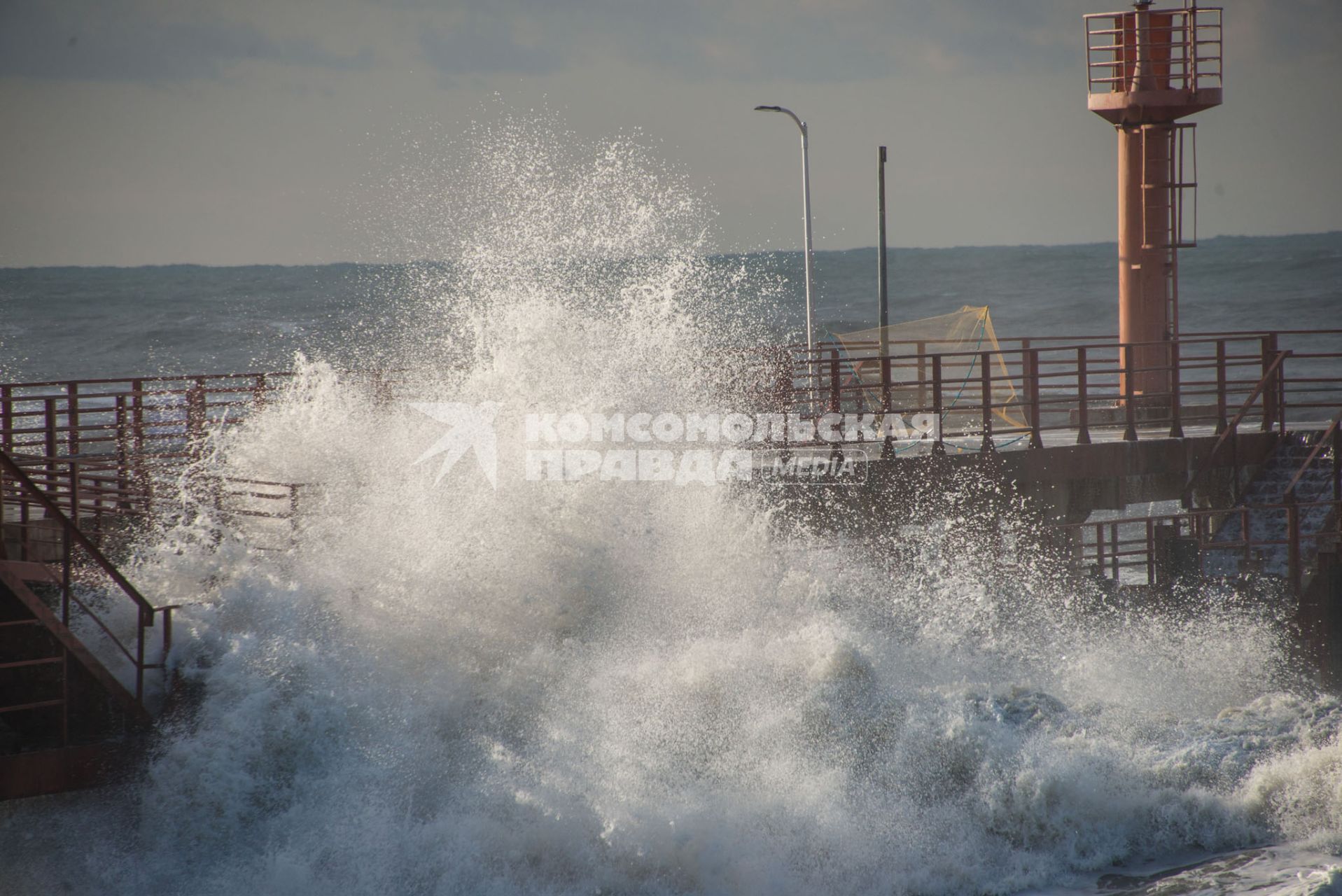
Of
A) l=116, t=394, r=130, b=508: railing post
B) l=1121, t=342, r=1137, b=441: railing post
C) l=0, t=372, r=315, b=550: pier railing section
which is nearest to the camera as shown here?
l=0, t=372, r=315, b=550: pier railing section

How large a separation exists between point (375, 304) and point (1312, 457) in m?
61.1

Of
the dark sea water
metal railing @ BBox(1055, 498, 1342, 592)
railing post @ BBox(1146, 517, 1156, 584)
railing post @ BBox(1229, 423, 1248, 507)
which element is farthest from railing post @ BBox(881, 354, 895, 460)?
the dark sea water

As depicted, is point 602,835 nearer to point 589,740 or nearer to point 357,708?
point 589,740

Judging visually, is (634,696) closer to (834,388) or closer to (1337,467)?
(834,388)

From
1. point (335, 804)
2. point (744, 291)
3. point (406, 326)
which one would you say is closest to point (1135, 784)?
point (335, 804)

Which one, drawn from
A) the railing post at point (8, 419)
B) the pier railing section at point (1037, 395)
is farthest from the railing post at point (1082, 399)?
the railing post at point (8, 419)

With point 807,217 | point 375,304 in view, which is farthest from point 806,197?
point 375,304

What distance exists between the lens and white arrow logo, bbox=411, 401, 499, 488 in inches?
510

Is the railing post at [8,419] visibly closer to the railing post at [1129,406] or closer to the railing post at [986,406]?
the railing post at [986,406]

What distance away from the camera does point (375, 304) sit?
6844 centimetres

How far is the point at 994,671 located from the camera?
11.5 m

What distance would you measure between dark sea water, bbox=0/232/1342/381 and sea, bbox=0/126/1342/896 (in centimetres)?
3729

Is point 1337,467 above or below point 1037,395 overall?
below

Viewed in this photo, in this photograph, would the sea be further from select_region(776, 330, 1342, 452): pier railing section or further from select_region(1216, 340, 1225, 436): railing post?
select_region(1216, 340, 1225, 436): railing post
